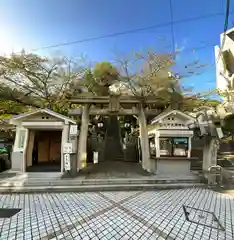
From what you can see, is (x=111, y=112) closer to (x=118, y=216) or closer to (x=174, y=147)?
(x=174, y=147)

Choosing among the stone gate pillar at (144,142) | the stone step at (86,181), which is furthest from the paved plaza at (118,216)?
the stone gate pillar at (144,142)

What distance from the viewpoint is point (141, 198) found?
19.9 feet

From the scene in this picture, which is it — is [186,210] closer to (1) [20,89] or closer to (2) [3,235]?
(2) [3,235]

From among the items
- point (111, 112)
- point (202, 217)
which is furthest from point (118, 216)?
point (111, 112)

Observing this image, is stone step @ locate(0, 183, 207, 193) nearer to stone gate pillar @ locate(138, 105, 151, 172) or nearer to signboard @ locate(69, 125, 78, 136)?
stone gate pillar @ locate(138, 105, 151, 172)

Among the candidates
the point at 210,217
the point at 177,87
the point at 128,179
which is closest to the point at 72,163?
the point at 128,179

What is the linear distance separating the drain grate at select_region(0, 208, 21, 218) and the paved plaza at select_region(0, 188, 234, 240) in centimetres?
15

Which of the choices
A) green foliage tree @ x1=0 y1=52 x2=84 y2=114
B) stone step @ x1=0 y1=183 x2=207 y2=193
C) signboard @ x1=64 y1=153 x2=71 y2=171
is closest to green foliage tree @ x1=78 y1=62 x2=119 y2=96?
green foliage tree @ x1=0 y1=52 x2=84 y2=114

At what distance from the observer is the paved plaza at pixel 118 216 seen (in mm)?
3699

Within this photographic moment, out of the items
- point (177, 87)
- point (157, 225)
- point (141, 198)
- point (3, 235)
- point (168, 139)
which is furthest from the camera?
point (177, 87)

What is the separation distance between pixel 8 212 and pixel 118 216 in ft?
10.6

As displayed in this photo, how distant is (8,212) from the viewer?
15.5 feet

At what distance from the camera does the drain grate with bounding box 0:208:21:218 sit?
179 inches

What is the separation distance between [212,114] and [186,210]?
501cm
